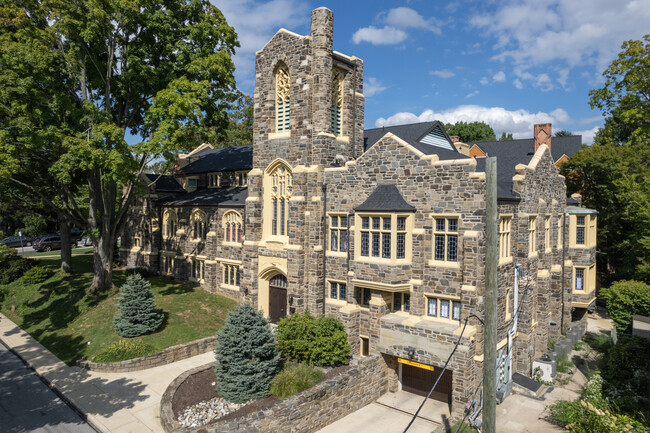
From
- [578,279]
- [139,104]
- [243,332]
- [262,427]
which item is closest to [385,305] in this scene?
[243,332]

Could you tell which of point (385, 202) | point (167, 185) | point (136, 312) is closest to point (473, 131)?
point (167, 185)

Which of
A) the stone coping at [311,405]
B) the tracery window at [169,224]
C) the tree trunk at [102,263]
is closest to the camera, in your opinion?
the stone coping at [311,405]

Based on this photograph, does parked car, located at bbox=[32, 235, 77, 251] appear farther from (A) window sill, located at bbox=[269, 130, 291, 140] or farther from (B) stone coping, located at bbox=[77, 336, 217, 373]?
(A) window sill, located at bbox=[269, 130, 291, 140]

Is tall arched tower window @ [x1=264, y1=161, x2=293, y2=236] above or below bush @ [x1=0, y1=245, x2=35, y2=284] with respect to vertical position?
above

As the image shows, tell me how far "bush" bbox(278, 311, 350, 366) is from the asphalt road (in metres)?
7.73

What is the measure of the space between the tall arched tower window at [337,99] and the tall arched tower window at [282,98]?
2.46 m

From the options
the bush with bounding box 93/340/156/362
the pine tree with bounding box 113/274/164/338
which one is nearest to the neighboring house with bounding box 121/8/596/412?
the pine tree with bounding box 113/274/164/338

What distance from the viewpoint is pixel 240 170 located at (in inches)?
1170

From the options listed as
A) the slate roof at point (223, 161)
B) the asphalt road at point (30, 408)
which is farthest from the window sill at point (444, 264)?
the slate roof at point (223, 161)

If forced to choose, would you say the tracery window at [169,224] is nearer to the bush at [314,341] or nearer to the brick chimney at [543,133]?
the bush at [314,341]

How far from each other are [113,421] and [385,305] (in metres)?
11.4

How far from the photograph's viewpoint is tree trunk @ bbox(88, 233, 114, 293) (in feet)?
82.7

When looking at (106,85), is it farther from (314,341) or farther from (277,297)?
(314,341)

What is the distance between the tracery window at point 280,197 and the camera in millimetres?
22062
